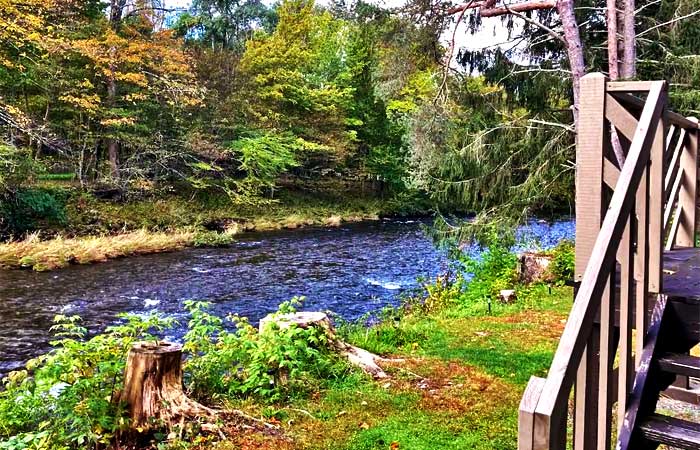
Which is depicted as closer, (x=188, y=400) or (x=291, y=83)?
(x=188, y=400)

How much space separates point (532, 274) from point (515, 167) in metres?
2.01

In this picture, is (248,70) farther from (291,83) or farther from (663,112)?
(663,112)

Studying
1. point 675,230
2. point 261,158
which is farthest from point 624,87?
point 261,158

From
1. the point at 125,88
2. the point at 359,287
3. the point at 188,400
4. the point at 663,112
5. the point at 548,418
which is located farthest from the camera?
the point at 125,88

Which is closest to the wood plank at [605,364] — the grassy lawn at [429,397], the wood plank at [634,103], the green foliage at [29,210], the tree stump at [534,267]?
the wood plank at [634,103]

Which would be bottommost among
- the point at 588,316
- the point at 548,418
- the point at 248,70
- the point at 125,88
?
the point at 548,418

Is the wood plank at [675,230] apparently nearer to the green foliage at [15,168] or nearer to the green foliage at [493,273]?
the green foliage at [493,273]

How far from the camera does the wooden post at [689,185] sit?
3.37 m

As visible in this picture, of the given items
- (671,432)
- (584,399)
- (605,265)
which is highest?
(605,265)

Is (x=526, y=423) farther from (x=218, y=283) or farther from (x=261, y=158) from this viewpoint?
(x=261, y=158)

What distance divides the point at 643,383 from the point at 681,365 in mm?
246

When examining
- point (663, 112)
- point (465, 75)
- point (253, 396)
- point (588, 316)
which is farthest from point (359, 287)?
point (588, 316)

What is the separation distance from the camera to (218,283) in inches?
446

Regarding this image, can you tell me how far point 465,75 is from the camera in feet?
32.9
